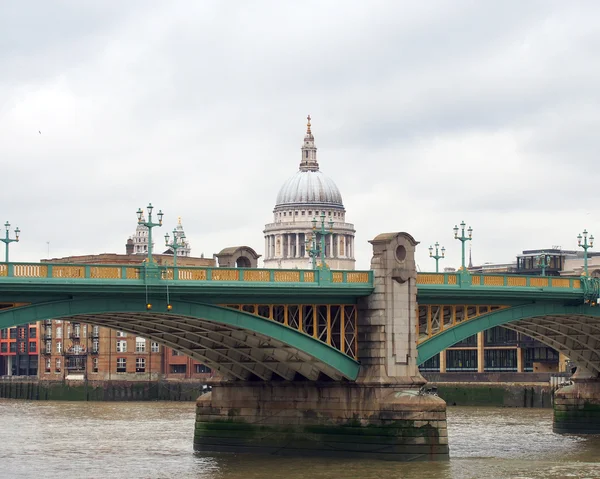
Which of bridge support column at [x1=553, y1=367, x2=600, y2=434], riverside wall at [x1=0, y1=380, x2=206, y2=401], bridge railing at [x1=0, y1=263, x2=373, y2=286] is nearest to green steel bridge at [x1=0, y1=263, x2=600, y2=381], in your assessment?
bridge railing at [x1=0, y1=263, x2=373, y2=286]

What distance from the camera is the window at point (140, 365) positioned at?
170250 millimetres

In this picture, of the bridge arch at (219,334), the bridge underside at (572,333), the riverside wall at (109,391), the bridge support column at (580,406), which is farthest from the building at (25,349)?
the bridge arch at (219,334)

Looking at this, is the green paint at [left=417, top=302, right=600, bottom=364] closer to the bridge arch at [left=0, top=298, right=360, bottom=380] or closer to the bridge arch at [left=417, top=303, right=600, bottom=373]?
the bridge arch at [left=417, top=303, right=600, bottom=373]

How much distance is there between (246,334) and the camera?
6844 cm

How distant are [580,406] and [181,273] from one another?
36.2 m

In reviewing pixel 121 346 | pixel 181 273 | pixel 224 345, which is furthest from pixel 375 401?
pixel 121 346

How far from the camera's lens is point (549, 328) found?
89.9 metres

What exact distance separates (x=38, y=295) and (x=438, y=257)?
104ft

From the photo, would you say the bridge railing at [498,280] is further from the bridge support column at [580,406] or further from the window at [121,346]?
the window at [121,346]

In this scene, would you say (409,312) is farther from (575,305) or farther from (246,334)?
(575,305)

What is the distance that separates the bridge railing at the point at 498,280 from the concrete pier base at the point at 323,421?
24.1 ft

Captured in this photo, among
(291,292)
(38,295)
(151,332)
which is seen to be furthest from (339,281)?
(38,295)

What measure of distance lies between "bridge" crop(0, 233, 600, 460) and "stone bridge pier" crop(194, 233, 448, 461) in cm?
6

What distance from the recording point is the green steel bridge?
61.0 metres
